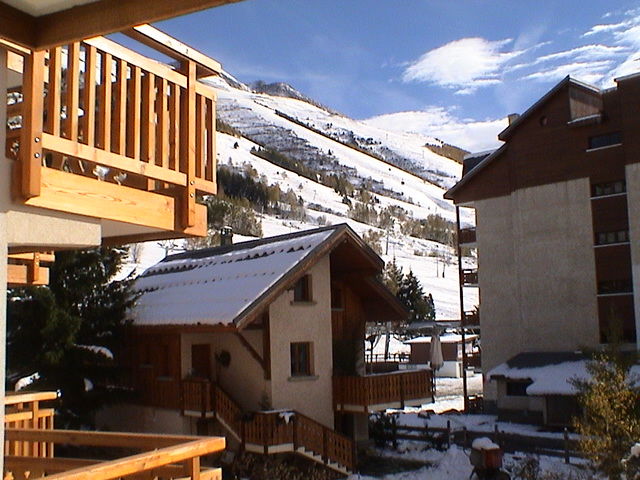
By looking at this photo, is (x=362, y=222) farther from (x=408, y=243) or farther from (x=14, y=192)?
(x=14, y=192)

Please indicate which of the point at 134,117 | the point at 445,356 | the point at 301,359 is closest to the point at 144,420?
the point at 301,359

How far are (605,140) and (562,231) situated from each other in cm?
388

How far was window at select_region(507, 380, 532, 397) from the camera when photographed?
1169 inches

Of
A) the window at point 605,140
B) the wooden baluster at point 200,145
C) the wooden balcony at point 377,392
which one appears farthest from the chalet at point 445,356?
the wooden baluster at point 200,145

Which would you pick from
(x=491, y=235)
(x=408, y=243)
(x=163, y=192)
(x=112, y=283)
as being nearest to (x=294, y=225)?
(x=408, y=243)

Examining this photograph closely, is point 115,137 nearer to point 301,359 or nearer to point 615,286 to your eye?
point 301,359

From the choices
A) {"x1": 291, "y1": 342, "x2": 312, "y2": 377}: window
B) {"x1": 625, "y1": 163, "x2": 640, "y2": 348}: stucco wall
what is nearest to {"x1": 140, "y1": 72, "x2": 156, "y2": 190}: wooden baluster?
{"x1": 291, "y1": 342, "x2": 312, "y2": 377}: window

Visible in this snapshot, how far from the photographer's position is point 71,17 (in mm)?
3537

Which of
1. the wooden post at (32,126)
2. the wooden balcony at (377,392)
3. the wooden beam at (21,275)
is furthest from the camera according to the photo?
the wooden balcony at (377,392)

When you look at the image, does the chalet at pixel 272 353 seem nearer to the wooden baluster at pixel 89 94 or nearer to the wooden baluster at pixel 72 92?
the wooden baluster at pixel 89 94

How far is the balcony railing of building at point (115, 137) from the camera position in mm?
3998

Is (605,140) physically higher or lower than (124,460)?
higher

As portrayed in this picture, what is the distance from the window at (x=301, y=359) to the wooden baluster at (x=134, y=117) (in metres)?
16.6

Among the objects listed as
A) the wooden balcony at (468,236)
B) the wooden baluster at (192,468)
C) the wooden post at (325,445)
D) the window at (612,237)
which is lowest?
the wooden post at (325,445)
